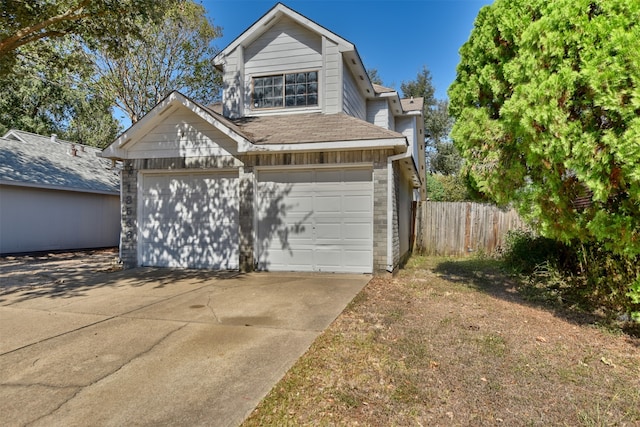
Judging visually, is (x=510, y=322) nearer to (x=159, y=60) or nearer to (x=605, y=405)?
(x=605, y=405)

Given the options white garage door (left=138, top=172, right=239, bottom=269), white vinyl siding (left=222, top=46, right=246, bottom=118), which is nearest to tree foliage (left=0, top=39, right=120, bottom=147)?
white vinyl siding (left=222, top=46, right=246, bottom=118)

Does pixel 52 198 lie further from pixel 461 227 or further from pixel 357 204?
pixel 461 227

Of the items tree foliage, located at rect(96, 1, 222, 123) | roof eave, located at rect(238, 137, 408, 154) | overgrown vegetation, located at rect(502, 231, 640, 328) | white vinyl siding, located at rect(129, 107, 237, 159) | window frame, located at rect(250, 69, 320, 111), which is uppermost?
tree foliage, located at rect(96, 1, 222, 123)

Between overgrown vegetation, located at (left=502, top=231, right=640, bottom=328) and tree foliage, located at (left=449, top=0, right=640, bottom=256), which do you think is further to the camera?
overgrown vegetation, located at (left=502, top=231, right=640, bottom=328)

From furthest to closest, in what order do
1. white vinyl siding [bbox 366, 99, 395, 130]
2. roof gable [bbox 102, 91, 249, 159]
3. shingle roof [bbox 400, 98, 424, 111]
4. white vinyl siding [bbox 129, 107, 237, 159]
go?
shingle roof [bbox 400, 98, 424, 111]
white vinyl siding [bbox 366, 99, 395, 130]
white vinyl siding [bbox 129, 107, 237, 159]
roof gable [bbox 102, 91, 249, 159]

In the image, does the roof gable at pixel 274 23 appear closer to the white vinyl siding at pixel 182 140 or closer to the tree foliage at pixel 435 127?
the white vinyl siding at pixel 182 140

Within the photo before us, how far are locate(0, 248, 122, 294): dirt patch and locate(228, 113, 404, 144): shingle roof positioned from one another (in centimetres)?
500

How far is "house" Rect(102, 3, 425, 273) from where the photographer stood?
8.05m

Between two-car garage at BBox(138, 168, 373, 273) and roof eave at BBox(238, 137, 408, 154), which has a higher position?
roof eave at BBox(238, 137, 408, 154)

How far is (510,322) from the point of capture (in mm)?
4941

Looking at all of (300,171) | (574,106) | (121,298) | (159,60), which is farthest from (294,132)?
(159,60)

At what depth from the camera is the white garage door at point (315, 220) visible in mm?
8117

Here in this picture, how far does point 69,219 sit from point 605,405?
1721 centimetres

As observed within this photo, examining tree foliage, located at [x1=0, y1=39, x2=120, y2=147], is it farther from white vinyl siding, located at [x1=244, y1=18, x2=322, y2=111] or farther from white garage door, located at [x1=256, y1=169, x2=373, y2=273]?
white garage door, located at [x1=256, y1=169, x2=373, y2=273]
